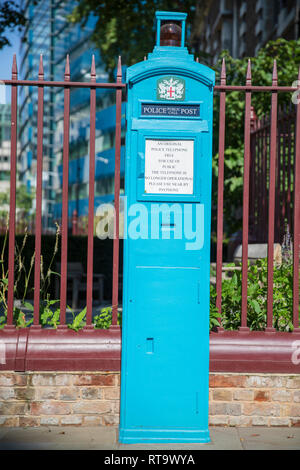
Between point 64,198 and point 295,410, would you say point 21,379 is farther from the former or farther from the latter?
point 295,410

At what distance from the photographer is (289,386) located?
3.95m

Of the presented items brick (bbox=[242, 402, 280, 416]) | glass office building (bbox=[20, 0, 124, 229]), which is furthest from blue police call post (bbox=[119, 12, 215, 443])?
glass office building (bbox=[20, 0, 124, 229])

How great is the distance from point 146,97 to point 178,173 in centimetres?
58

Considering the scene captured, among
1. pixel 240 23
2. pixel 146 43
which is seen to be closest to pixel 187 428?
pixel 146 43

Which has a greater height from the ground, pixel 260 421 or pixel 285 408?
pixel 285 408

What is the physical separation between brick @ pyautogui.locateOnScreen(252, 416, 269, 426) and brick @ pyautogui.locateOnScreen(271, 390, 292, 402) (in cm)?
17

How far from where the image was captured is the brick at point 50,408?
389 centimetres

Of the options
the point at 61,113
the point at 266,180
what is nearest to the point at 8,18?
the point at 266,180

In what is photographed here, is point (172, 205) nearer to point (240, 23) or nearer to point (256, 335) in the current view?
point (256, 335)

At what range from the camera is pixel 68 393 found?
3904 mm

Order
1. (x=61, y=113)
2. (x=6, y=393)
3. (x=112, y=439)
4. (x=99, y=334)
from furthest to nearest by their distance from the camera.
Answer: (x=61, y=113) < (x=99, y=334) < (x=6, y=393) < (x=112, y=439)

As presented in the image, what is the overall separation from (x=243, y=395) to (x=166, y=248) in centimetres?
124

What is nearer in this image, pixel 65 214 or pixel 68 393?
pixel 68 393

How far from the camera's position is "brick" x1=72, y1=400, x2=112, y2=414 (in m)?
3.91
